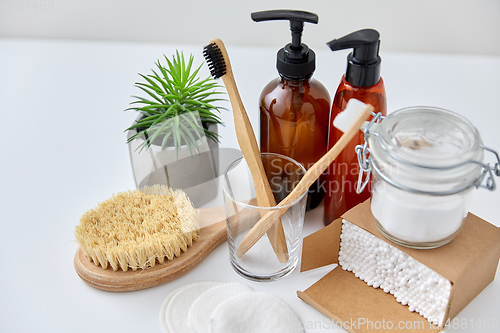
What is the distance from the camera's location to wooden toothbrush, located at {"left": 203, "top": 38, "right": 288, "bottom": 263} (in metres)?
0.59

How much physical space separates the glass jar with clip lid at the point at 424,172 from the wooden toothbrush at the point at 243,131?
124 millimetres

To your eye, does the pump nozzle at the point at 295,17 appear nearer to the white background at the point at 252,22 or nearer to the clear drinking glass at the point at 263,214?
the clear drinking glass at the point at 263,214

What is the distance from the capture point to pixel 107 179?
2.57 feet

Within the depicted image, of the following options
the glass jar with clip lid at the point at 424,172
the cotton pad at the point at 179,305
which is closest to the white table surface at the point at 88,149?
the cotton pad at the point at 179,305

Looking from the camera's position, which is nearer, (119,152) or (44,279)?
(44,279)

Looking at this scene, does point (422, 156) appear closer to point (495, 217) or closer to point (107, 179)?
point (495, 217)

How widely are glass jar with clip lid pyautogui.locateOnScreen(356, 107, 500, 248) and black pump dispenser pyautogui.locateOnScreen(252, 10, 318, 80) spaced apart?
11cm

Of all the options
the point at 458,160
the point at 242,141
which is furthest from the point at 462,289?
the point at 242,141

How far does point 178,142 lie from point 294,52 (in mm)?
189

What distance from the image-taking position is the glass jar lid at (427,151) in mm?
481

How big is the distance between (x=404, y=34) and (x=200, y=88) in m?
0.52

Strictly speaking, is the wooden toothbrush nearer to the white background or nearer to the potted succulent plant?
the potted succulent plant

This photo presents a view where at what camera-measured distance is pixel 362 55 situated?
56cm

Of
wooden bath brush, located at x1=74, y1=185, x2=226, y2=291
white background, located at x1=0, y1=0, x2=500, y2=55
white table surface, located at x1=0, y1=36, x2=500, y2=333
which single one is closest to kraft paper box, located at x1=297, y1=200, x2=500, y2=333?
white table surface, located at x1=0, y1=36, x2=500, y2=333
